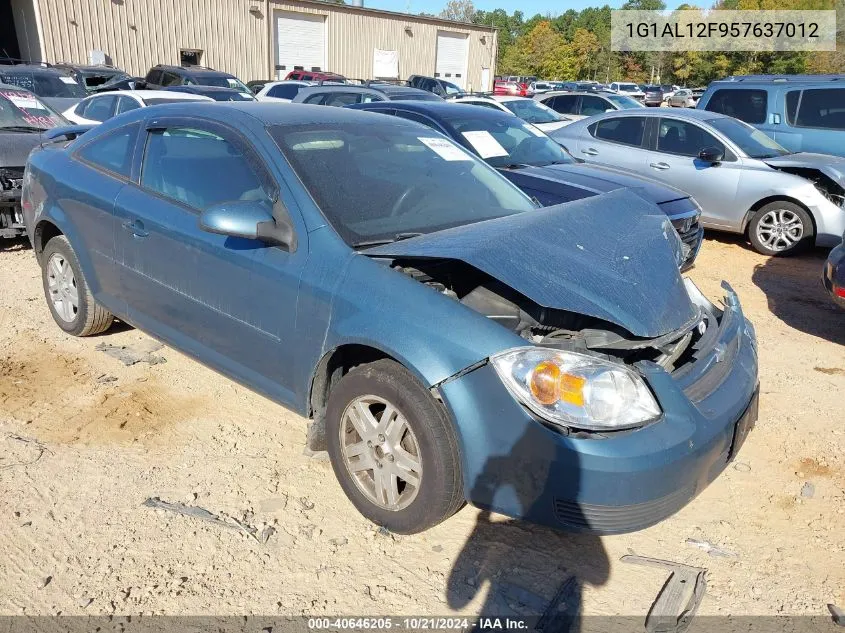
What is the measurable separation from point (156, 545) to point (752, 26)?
42.1 m

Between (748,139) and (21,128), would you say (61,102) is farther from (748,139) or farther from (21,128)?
(748,139)

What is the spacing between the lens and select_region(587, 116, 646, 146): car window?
882cm

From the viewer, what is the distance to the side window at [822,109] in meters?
9.37

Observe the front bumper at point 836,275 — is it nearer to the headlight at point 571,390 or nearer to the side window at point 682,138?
the side window at point 682,138

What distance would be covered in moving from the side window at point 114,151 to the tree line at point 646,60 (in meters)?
47.7

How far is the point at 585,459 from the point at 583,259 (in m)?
0.86

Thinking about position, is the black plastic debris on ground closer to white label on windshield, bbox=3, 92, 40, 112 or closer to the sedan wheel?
the sedan wheel

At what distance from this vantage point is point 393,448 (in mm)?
2732

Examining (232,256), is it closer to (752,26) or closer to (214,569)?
(214,569)

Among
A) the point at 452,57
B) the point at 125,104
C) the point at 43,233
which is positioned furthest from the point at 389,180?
the point at 452,57

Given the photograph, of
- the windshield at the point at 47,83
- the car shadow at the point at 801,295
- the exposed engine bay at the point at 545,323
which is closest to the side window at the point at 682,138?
the car shadow at the point at 801,295

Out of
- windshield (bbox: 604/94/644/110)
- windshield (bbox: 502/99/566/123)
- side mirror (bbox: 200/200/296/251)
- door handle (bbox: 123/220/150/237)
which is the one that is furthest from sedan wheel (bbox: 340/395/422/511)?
windshield (bbox: 604/94/644/110)

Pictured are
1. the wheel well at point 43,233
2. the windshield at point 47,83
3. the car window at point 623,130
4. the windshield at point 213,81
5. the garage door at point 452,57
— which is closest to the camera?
the wheel well at point 43,233

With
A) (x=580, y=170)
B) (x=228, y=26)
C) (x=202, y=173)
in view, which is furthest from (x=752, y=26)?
(x=202, y=173)
